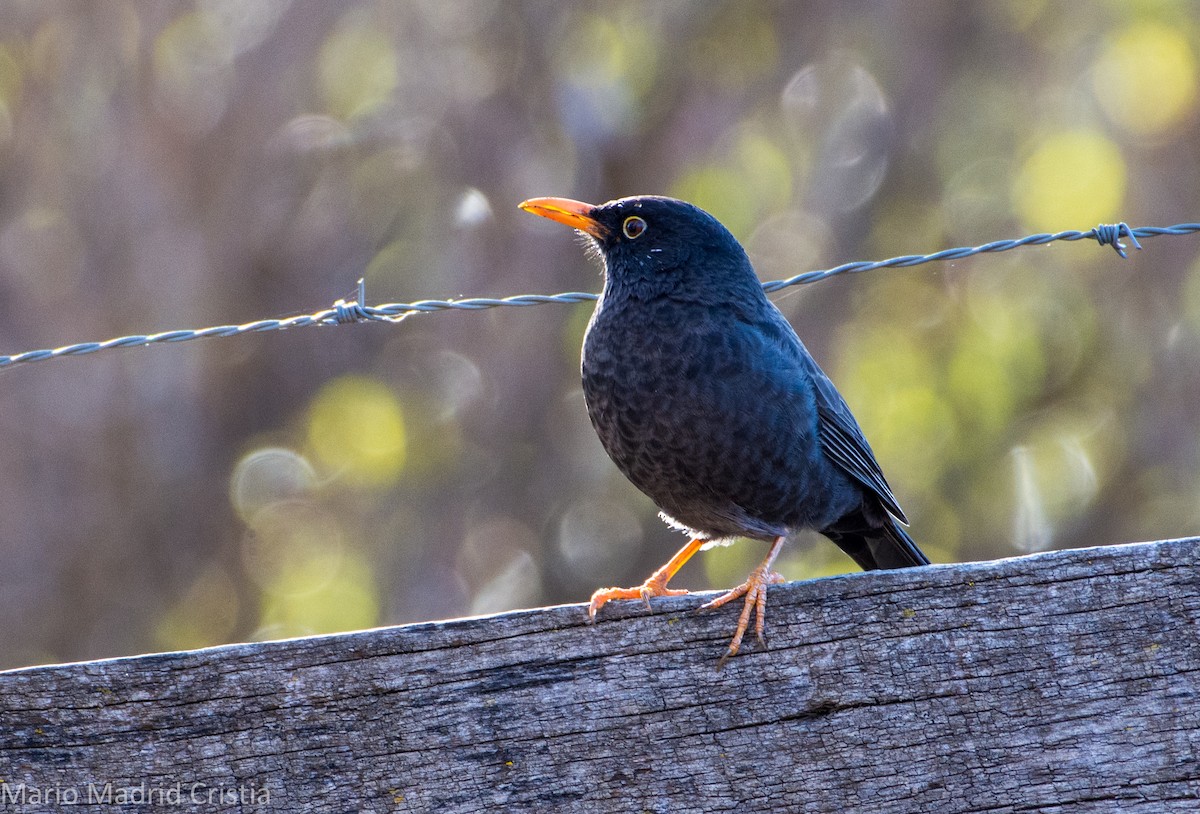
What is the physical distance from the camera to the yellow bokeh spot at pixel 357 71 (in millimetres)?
9898

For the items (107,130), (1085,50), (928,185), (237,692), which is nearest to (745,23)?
(928,185)

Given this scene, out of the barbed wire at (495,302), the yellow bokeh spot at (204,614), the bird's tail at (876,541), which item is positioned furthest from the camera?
the yellow bokeh spot at (204,614)

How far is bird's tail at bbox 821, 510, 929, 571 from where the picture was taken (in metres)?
4.34

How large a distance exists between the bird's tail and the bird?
1 cm

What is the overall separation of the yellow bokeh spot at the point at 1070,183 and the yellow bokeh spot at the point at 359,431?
5.12 m

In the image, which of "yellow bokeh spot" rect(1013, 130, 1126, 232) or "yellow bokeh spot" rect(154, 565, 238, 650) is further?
"yellow bokeh spot" rect(1013, 130, 1126, 232)

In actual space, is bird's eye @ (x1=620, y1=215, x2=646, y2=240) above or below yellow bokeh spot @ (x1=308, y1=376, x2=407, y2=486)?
below

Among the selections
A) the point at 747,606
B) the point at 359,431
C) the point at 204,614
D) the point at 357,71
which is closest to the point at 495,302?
the point at 747,606

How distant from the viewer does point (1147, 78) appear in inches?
394

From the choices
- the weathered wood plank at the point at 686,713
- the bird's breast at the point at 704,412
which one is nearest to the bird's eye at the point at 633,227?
the bird's breast at the point at 704,412

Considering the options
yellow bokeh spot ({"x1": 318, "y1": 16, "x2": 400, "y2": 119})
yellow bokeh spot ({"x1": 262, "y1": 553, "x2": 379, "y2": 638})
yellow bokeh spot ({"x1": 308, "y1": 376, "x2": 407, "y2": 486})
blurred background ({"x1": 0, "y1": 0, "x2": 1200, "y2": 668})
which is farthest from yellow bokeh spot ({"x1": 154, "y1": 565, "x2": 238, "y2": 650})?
yellow bokeh spot ({"x1": 318, "y1": 16, "x2": 400, "y2": 119})

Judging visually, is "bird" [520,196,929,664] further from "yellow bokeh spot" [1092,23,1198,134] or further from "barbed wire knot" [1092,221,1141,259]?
"yellow bokeh spot" [1092,23,1198,134]

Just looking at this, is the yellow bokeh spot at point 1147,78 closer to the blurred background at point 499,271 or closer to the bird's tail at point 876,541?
the blurred background at point 499,271

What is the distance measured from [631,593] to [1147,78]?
27.4 feet
